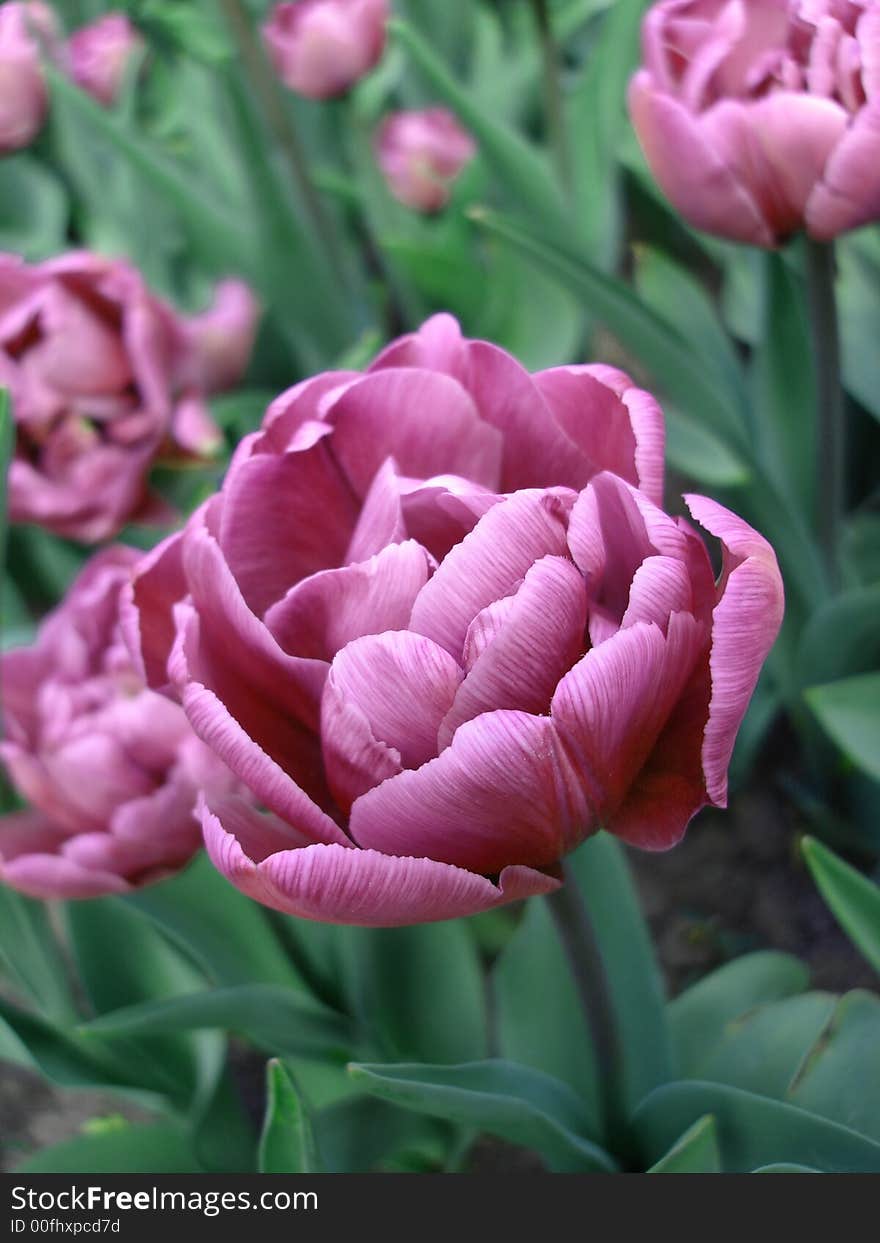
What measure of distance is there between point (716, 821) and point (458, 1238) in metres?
0.48

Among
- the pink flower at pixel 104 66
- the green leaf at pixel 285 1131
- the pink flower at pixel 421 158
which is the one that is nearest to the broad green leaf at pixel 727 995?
the green leaf at pixel 285 1131

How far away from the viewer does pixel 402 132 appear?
3.80 ft

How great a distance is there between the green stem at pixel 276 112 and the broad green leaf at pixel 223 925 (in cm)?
58

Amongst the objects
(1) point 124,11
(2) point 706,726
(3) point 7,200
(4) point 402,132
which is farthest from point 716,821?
(1) point 124,11

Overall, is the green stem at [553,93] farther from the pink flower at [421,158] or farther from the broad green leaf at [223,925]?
the broad green leaf at [223,925]

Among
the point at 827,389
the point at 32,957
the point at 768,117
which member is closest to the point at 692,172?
the point at 768,117

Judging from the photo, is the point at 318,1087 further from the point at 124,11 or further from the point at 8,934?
the point at 124,11

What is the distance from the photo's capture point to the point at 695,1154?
459 millimetres

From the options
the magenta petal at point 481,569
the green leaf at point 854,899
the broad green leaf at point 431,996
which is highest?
the magenta petal at point 481,569

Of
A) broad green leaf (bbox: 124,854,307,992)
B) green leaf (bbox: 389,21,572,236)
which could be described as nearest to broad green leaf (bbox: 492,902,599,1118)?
broad green leaf (bbox: 124,854,307,992)

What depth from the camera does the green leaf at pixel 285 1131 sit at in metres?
0.44

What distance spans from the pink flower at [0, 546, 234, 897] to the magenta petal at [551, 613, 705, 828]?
0.72ft

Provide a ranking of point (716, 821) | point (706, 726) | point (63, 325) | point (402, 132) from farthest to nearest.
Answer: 1. point (402, 132)
2. point (716, 821)
3. point (63, 325)
4. point (706, 726)

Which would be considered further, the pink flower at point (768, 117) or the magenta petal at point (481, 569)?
the pink flower at point (768, 117)
